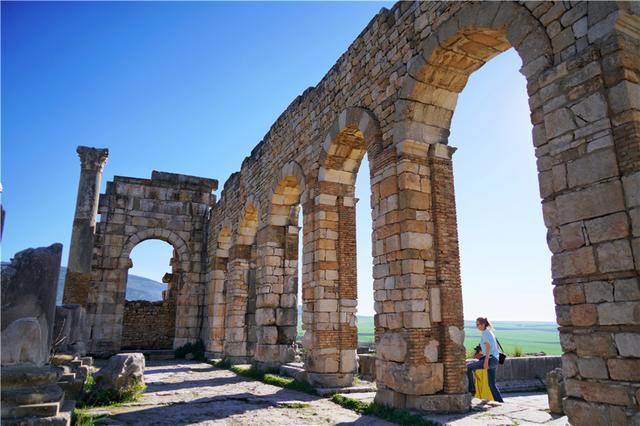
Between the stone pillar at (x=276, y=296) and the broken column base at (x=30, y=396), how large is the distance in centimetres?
706

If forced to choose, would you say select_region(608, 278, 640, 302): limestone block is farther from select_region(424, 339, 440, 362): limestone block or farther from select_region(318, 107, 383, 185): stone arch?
select_region(318, 107, 383, 185): stone arch

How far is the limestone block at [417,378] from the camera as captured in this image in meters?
5.91

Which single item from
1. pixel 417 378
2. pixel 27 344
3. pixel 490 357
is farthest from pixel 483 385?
pixel 27 344

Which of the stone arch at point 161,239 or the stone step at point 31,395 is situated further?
the stone arch at point 161,239

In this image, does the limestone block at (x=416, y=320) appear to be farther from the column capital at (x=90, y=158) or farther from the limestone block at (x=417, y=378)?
the column capital at (x=90, y=158)

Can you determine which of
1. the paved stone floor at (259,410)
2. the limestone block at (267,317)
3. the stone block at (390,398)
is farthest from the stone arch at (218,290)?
the stone block at (390,398)

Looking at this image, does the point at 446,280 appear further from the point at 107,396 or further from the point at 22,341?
the point at 107,396

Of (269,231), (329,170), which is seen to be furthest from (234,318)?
(329,170)

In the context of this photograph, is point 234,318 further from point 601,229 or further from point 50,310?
point 601,229

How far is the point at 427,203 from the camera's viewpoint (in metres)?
6.78

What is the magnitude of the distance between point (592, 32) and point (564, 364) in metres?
3.12

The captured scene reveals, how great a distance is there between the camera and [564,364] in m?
4.13

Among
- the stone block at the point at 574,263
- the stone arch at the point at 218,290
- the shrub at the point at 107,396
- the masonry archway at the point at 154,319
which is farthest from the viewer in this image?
the masonry archway at the point at 154,319

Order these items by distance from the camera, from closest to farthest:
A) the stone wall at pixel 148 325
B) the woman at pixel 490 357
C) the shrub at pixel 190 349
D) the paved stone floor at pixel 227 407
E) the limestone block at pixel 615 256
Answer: the limestone block at pixel 615 256
the paved stone floor at pixel 227 407
the woman at pixel 490 357
the shrub at pixel 190 349
the stone wall at pixel 148 325
